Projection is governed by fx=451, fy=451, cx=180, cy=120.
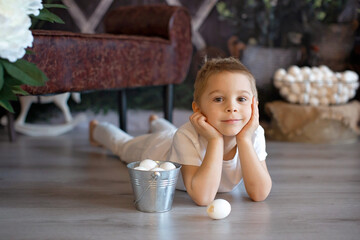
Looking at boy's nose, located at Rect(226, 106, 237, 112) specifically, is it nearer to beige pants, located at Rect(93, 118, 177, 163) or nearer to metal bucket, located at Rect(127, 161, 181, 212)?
metal bucket, located at Rect(127, 161, 181, 212)

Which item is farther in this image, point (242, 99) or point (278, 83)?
point (278, 83)

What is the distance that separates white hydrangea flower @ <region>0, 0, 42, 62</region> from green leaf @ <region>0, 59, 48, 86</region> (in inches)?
1.0

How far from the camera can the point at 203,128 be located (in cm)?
121

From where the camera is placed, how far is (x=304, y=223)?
111cm

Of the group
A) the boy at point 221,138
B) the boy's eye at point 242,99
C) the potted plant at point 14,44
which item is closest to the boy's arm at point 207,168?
the boy at point 221,138

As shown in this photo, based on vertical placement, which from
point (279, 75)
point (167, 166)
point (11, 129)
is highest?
point (167, 166)

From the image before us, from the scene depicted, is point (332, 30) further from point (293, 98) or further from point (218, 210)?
point (218, 210)

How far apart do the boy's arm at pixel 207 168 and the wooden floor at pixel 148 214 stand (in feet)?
0.15

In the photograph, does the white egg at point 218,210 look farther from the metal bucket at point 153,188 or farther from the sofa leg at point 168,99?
the sofa leg at point 168,99

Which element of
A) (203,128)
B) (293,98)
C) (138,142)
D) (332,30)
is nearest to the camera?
(203,128)

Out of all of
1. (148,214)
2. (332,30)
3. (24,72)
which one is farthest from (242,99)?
(332,30)

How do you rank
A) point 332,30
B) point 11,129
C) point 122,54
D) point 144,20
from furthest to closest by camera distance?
point 332,30
point 11,129
point 144,20
point 122,54

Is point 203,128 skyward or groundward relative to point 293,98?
skyward

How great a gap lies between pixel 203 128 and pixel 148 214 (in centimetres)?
27
